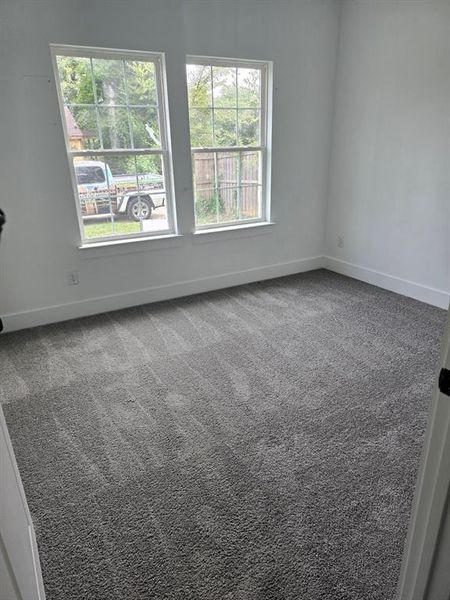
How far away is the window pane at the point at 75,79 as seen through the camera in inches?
113

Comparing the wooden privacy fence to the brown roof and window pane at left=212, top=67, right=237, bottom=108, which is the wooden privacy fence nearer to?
window pane at left=212, top=67, right=237, bottom=108

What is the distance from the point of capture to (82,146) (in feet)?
10.1

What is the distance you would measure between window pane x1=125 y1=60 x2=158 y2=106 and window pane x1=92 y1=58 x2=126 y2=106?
6cm

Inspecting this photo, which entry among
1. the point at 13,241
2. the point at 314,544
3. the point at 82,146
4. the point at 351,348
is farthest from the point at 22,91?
the point at 314,544

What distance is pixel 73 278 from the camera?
3.30 metres

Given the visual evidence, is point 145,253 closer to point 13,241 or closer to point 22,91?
point 13,241

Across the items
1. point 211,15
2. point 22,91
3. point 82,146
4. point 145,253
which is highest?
point 211,15

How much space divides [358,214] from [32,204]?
3115 mm

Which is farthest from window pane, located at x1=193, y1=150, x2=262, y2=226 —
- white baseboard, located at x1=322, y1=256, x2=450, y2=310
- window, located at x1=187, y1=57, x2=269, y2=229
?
white baseboard, located at x1=322, y1=256, x2=450, y2=310

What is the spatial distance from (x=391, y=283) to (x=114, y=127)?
296 cm

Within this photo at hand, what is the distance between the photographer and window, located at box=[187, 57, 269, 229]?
3412 mm

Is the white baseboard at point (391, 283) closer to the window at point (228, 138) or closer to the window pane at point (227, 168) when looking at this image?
the window at point (228, 138)

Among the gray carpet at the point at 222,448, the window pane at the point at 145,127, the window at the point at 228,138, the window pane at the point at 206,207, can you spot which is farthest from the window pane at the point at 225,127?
the gray carpet at the point at 222,448

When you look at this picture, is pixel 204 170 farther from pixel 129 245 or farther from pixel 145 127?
pixel 129 245
